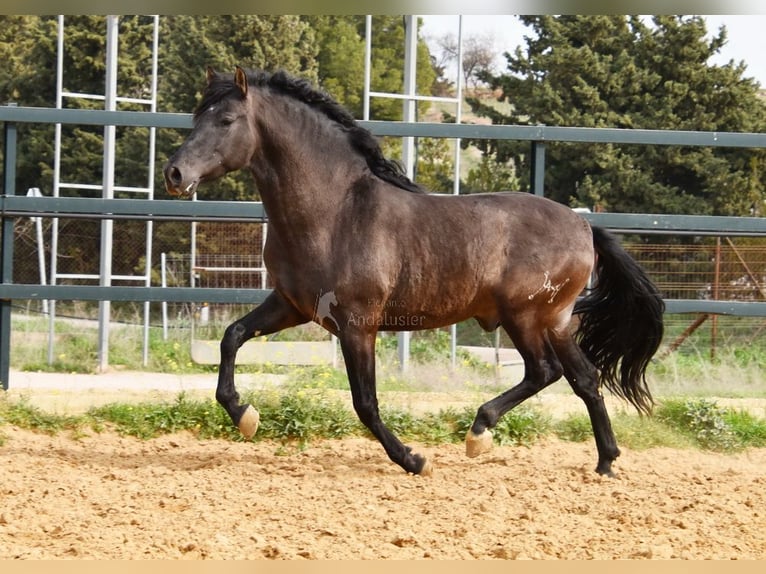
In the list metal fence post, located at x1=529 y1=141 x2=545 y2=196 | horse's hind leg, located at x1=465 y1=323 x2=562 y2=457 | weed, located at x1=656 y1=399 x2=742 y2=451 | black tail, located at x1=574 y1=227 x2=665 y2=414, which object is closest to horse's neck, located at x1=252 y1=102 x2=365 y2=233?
horse's hind leg, located at x1=465 y1=323 x2=562 y2=457

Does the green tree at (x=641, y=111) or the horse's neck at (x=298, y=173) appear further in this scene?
the green tree at (x=641, y=111)

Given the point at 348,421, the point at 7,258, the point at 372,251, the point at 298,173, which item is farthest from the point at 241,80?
the point at 7,258

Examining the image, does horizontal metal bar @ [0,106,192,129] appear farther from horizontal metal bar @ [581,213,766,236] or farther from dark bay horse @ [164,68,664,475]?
horizontal metal bar @ [581,213,766,236]

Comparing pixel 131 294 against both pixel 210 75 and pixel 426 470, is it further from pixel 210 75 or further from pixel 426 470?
pixel 426 470

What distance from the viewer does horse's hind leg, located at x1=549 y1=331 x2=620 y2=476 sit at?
5320 millimetres

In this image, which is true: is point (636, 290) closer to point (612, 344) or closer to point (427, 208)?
point (612, 344)

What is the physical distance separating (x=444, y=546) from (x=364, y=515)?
1.87 ft

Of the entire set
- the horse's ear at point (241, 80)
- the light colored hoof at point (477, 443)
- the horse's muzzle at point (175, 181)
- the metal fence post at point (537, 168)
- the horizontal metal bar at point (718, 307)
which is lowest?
the light colored hoof at point (477, 443)

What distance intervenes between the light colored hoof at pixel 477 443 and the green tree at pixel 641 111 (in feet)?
48.4

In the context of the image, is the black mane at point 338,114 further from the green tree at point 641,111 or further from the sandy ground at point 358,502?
the green tree at point 641,111

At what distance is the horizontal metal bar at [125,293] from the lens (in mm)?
6379

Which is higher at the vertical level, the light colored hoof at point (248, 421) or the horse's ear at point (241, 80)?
the horse's ear at point (241, 80)

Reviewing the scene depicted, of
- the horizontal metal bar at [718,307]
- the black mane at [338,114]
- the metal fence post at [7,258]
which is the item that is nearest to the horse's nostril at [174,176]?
the black mane at [338,114]

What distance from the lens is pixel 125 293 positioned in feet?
21.1
